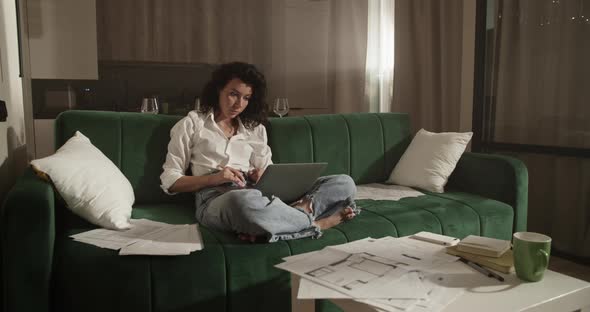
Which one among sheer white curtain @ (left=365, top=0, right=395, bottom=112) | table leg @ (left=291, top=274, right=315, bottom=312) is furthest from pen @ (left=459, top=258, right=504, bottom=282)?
sheer white curtain @ (left=365, top=0, right=395, bottom=112)

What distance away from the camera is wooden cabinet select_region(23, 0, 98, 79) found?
3838 mm

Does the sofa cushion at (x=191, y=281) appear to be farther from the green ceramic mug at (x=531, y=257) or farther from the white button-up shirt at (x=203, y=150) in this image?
the green ceramic mug at (x=531, y=257)

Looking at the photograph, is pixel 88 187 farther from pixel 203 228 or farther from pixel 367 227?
pixel 367 227

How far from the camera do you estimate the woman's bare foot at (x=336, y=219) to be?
1.84 meters

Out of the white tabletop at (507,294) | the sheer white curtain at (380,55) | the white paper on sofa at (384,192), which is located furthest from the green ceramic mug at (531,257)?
the sheer white curtain at (380,55)

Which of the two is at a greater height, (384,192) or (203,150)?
(203,150)

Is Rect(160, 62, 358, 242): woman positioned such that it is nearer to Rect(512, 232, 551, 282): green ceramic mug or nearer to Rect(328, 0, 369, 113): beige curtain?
Rect(512, 232, 551, 282): green ceramic mug

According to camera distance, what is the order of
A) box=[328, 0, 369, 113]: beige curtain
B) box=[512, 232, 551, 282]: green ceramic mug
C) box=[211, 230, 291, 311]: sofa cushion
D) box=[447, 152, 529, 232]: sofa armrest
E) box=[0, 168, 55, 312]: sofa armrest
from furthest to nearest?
box=[328, 0, 369, 113]: beige curtain, box=[447, 152, 529, 232]: sofa armrest, box=[211, 230, 291, 311]: sofa cushion, box=[0, 168, 55, 312]: sofa armrest, box=[512, 232, 551, 282]: green ceramic mug

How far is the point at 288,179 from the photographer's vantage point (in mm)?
1806

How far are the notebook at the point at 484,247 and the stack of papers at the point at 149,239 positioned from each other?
784 mm

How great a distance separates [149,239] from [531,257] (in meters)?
1.12

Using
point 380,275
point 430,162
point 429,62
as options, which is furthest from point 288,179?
point 429,62

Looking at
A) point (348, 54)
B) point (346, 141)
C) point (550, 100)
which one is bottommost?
point (346, 141)

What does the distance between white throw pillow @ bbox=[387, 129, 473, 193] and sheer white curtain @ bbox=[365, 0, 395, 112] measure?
1531 millimetres
